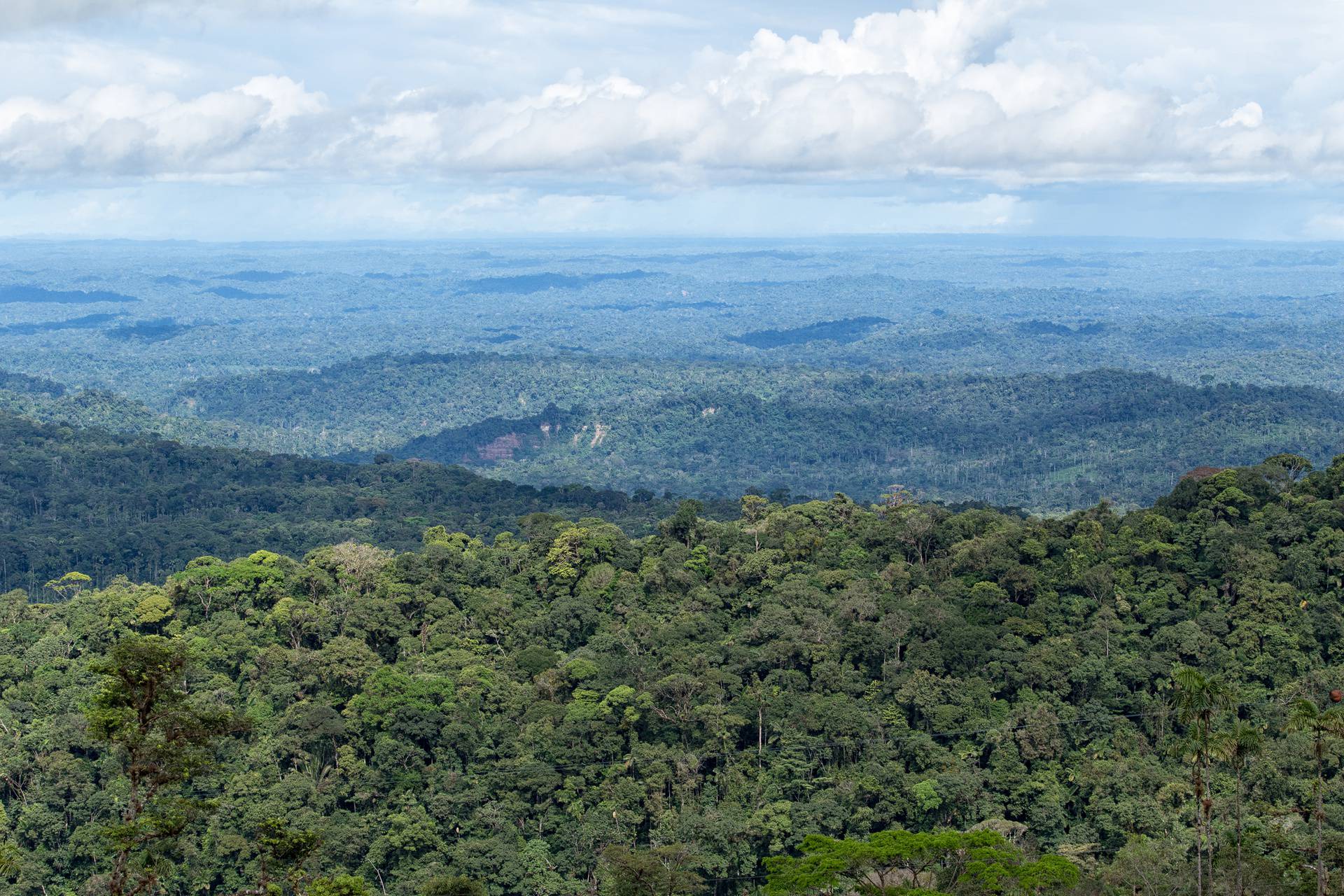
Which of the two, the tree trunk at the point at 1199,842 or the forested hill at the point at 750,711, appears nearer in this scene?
the tree trunk at the point at 1199,842

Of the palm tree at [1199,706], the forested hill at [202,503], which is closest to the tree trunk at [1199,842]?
the palm tree at [1199,706]

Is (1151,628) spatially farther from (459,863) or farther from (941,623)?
(459,863)

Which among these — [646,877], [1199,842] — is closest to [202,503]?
[646,877]

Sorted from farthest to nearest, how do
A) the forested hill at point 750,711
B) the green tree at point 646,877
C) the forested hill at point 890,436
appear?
the forested hill at point 890,436 → the forested hill at point 750,711 → the green tree at point 646,877

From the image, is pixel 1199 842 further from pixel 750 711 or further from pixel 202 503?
pixel 202 503

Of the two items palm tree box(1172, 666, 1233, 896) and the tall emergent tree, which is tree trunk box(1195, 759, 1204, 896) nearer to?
palm tree box(1172, 666, 1233, 896)

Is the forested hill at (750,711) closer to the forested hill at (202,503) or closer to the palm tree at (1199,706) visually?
the palm tree at (1199,706)

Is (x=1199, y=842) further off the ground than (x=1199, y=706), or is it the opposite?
(x=1199, y=706)
